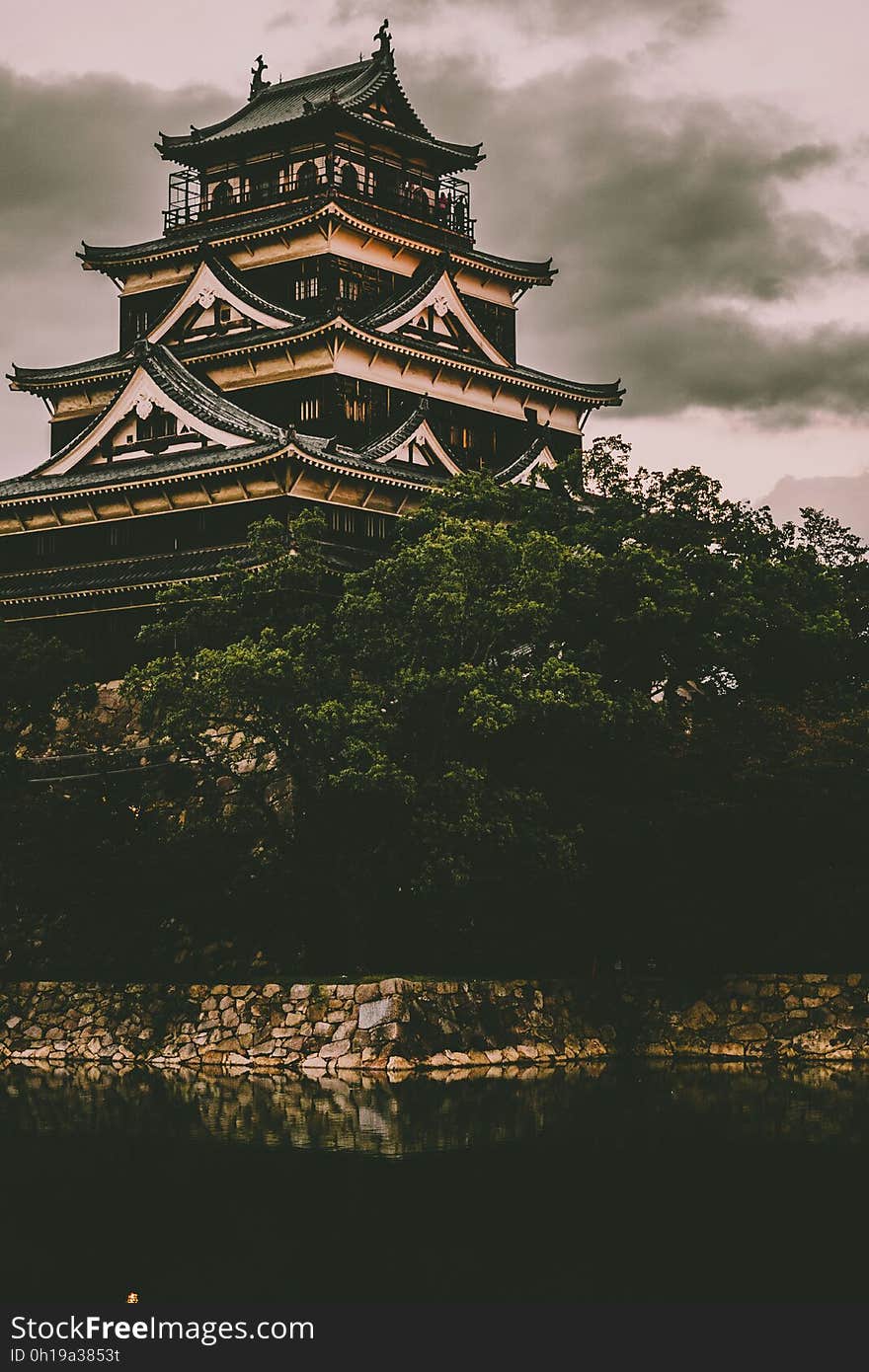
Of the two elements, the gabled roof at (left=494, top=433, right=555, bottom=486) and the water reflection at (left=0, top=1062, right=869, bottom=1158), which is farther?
the gabled roof at (left=494, top=433, right=555, bottom=486)

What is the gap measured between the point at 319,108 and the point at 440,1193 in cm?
3065

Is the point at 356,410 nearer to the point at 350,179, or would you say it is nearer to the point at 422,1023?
the point at 350,179

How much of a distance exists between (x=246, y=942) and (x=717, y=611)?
897 centimetres

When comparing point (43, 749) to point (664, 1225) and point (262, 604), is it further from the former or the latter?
point (664, 1225)

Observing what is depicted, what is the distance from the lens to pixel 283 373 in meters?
36.7

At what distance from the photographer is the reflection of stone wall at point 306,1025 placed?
81.9 feet

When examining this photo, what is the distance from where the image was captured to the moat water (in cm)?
1123

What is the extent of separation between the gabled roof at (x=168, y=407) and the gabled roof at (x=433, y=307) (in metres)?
3.99

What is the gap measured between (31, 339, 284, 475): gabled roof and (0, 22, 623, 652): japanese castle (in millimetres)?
55

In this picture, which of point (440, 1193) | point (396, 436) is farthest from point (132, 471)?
point (440, 1193)

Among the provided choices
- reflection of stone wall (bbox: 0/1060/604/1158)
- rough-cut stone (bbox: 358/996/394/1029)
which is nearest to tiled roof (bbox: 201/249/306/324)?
rough-cut stone (bbox: 358/996/394/1029)

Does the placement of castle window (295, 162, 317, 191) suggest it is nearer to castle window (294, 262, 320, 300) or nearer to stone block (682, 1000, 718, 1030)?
castle window (294, 262, 320, 300)

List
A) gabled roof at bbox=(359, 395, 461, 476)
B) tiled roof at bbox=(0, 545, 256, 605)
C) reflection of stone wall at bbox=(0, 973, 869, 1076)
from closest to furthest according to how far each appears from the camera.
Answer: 1. reflection of stone wall at bbox=(0, 973, 869, 1076)
2. tiled roof at bbox=(0, 545, 256, 605)
3. gabled roof at bbox=(359, 395, 461, 476)

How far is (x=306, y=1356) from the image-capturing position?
9.83 metres
